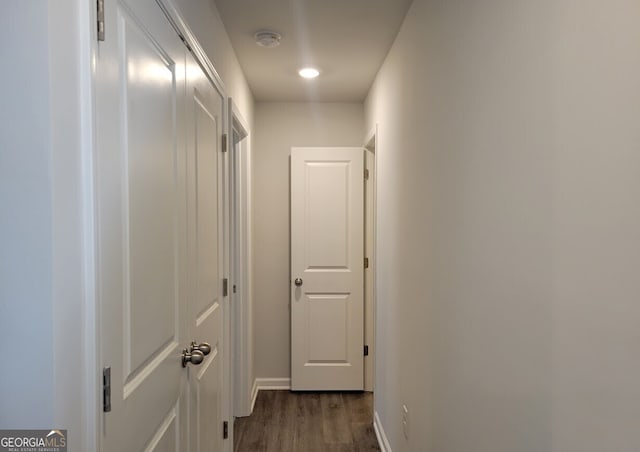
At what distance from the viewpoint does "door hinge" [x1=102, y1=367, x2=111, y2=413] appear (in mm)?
868

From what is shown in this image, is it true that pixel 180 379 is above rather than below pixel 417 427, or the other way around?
above

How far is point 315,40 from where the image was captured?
2430 millimetres

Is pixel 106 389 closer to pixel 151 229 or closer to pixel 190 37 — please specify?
pixel 151 229

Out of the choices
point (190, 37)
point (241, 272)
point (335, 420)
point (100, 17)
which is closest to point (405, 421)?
point (335, 420)

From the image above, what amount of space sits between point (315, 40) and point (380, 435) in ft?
8.11

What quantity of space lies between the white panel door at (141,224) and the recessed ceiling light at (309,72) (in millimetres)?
1572

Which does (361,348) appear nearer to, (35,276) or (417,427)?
(417,427)

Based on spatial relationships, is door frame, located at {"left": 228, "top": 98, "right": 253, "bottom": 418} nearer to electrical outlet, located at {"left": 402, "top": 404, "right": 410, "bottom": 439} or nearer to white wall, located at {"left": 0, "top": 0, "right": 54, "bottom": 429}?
electrical outlet, located at {"left": 402, "top": 404, "right": 410, "bottom": 439}

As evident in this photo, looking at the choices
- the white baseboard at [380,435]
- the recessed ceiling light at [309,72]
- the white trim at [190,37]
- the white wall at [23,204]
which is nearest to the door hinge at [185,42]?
the white trim at [190,37]

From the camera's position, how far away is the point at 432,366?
1.66 metres

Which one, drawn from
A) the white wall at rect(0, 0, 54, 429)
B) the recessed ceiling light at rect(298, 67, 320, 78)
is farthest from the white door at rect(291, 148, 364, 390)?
the white wall at rect(0, 0, 54, 429)

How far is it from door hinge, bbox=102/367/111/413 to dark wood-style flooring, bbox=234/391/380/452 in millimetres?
2080

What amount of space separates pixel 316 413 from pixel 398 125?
2.21 m

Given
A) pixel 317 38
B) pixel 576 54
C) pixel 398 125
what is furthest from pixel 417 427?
pixel 317 38
